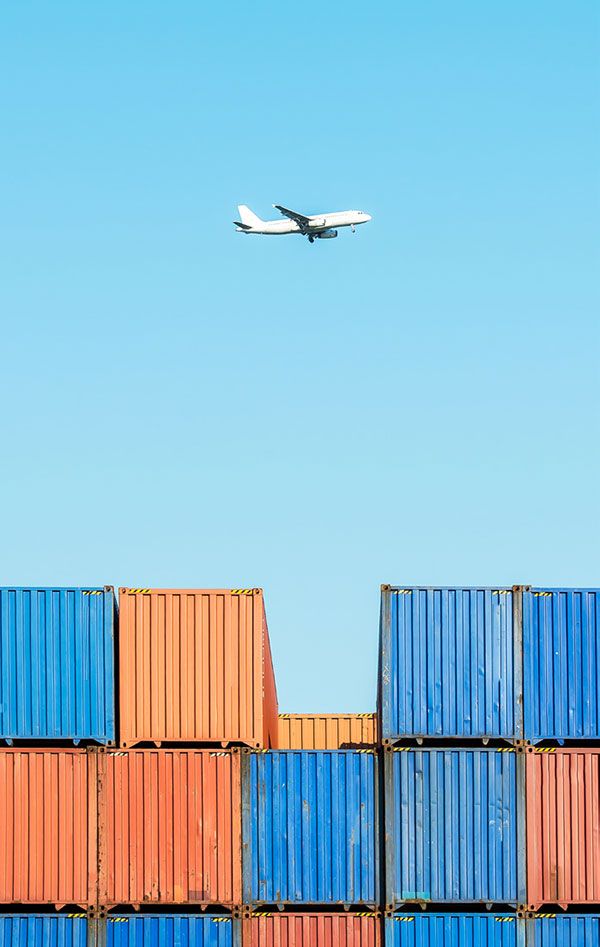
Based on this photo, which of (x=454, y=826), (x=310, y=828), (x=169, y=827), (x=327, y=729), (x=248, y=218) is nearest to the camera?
(x=310, y=828)

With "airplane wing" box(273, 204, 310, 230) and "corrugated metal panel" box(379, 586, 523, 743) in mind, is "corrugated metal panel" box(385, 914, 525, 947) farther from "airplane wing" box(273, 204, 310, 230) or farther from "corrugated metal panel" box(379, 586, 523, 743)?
"airplane wing" box(273, 204, 310, 230)

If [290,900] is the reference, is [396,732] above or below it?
above

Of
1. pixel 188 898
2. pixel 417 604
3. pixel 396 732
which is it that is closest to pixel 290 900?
pixel 188 898

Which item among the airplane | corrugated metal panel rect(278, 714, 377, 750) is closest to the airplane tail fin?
the airplane

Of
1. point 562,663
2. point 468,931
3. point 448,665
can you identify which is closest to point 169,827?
point 468,931

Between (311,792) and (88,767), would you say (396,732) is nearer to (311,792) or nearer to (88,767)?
(311,792)

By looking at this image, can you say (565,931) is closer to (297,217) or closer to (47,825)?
(47,825)
